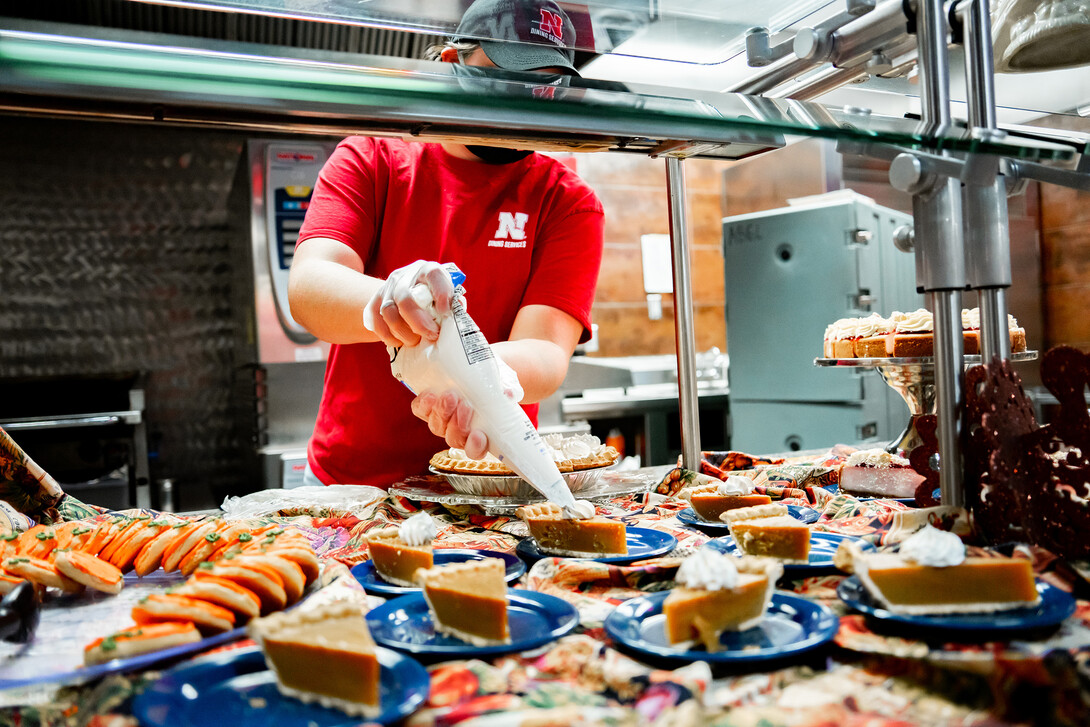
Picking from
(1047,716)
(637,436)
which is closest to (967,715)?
(1047,716)

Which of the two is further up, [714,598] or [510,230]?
[510,230]

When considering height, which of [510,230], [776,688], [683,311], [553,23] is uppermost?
[553,23]

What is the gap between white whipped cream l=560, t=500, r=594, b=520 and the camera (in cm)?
103

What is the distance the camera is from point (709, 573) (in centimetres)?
73

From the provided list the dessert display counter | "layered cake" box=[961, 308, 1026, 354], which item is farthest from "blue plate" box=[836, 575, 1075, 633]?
"layered cake" box=[961, 308, 1026, 354]

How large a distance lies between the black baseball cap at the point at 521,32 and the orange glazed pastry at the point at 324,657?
0.66m

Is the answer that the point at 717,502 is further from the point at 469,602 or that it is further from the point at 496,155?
the point at 496,155

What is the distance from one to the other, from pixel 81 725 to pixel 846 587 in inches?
26.4

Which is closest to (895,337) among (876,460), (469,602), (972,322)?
(972,322)

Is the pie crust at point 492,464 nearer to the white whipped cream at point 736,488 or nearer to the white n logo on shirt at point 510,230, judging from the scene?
the white whipped cream at point 736,488

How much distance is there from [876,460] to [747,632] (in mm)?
756


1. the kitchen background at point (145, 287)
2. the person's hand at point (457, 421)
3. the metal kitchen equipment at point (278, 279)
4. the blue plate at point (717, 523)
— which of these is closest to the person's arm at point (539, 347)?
the person's hand at point (457, 421)

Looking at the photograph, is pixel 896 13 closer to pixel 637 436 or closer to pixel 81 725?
pixel 81 725

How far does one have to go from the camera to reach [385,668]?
662 millimetres
